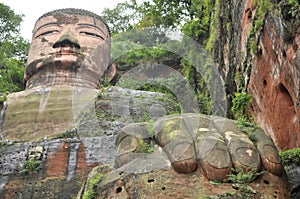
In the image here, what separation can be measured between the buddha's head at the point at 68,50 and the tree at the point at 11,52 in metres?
2.98

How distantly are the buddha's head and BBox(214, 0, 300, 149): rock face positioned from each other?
559cm

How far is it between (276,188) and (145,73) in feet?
43.7

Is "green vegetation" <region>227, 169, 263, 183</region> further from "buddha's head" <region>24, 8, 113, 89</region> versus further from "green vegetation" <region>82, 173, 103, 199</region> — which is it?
"buddha's head" <region>24, 8, 113, 89</region>

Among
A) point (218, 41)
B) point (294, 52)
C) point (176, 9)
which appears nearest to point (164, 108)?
point (218, 41)

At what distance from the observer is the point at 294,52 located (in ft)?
17.8

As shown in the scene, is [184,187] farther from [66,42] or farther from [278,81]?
[66,42]

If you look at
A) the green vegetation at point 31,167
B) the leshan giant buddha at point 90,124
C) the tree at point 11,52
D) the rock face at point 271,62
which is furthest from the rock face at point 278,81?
the tree at point 11,52

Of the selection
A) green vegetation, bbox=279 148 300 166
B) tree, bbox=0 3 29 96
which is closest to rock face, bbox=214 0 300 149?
green vegetation, bbox=279 148 300 166

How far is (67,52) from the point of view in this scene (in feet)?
43.5

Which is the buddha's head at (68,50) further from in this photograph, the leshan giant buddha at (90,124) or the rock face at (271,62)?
the rock face at (271,62)

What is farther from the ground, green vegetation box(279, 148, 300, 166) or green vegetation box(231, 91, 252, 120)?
green vegetation box(231, 91, 252, 120)

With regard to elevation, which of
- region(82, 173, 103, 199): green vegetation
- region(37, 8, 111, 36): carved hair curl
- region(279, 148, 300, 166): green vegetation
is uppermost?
region(37, 8, 111, 36): carved hair curl

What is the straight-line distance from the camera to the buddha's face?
13.2 m

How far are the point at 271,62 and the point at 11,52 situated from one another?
595 inches
